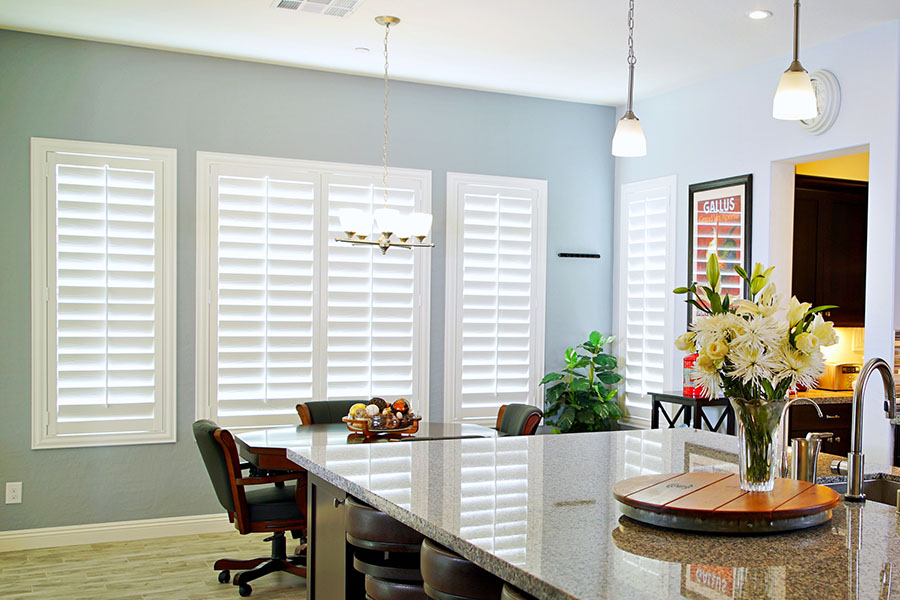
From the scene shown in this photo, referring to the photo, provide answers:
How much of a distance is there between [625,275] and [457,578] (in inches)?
190

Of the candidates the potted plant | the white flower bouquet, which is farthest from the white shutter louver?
the white flower bouquet

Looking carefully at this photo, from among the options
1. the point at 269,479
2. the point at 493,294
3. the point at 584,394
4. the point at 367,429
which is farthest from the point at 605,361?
the point at 269,479

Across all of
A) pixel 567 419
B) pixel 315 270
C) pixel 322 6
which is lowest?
pixel 567 419

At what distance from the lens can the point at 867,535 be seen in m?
1.85

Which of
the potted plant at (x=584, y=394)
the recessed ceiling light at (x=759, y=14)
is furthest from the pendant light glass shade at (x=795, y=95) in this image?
the potted plant at (x=584, y=394)

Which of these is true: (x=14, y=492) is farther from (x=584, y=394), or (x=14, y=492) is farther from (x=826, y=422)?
(x=826, y=422)

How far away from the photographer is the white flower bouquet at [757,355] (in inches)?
72.9

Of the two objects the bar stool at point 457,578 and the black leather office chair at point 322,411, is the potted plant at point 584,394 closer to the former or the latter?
the black leather office chair at point 322,411

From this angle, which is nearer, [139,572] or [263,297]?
[139,572]

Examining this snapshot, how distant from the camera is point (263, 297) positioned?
17.9 ft

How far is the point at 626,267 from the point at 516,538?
4895 millimetres

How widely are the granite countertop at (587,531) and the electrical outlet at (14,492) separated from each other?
289 centimetres

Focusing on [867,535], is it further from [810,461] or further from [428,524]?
[428,524]

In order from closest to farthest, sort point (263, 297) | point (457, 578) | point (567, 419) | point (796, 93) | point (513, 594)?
1. point (513, 594)
2. point (457, 578)
3. point (796, 93)
4. point (263, 297)
5. point (567, 419)
